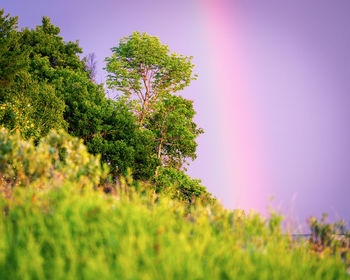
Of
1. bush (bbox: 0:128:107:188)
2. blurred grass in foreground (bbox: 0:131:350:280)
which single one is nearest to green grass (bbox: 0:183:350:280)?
blurred grass in foreground (bbox: 0:131:350:280)

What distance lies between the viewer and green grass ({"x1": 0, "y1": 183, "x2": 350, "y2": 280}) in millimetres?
3889

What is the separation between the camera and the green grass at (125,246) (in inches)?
153

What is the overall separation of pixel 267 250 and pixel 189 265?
1843 mm

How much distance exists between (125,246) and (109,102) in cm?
1865

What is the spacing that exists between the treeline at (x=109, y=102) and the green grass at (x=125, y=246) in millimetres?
9486

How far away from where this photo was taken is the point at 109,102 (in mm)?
21953

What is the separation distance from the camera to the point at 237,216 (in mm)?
6953

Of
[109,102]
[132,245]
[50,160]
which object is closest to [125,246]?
[132,245]

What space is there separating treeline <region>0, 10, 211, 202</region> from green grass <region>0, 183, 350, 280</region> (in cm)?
949

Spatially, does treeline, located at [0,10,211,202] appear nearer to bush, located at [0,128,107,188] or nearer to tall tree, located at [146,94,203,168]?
tall tree, located at [146,94,203,168]

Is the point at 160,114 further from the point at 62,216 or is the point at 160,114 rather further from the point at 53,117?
the point at 62,216

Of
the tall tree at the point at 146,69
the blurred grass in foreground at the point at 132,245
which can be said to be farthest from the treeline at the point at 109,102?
the blurred grass in foreground at the point at 132,245

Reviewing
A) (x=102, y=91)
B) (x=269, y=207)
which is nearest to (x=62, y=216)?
(x=269, y=207)

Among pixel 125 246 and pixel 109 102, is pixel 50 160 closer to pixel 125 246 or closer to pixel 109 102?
pixel 125 246
